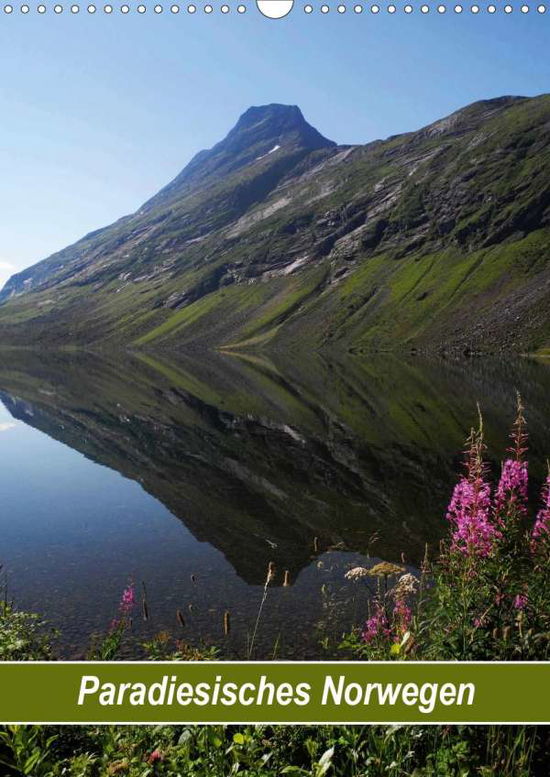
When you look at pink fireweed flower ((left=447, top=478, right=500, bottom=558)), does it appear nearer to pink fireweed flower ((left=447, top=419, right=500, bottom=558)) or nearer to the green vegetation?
pink fireweed flower ((left=447, top=419, right=500, bottom=558))

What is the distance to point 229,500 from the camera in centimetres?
2972

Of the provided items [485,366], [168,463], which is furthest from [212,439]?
[485,366]

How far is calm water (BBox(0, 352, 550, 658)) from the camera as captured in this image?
17781 millimetres

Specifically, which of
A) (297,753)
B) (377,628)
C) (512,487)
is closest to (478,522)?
(512,487)

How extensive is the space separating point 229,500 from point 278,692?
990 inches

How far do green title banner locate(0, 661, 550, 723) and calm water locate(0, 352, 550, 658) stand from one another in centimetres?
1011

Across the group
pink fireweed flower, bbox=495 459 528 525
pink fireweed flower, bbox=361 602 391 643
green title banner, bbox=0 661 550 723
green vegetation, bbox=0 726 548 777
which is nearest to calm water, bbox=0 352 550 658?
pink fireweed flower, bbox=361 602 391 643

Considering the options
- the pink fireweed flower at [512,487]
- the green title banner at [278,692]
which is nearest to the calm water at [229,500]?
the pink fireweed flower at [512,487]

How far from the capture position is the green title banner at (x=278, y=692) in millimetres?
4863

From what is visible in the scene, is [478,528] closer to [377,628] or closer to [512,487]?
[512,487]

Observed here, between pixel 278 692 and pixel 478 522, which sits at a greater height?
pixel 478 522

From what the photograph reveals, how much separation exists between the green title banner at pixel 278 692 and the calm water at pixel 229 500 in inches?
398

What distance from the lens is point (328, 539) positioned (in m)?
23.9

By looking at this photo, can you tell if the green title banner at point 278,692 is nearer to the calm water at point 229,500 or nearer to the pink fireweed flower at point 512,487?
the pink fireweed flower at point 512,487
